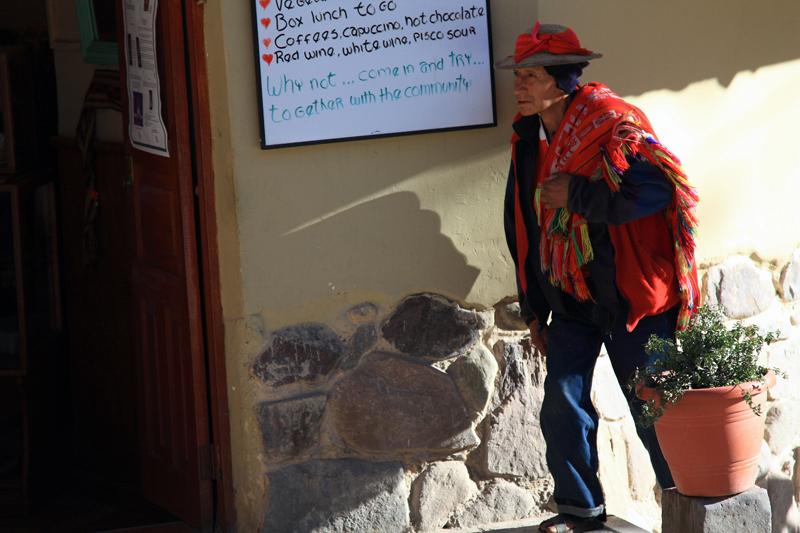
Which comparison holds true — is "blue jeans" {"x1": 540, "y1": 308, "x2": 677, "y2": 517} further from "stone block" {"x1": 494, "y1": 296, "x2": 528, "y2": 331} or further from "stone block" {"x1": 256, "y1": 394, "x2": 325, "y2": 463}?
"stone block" {"x1": 256, "y1": 394, "x2": 325, "y2": 463}

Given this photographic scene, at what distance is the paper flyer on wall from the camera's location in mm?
4605

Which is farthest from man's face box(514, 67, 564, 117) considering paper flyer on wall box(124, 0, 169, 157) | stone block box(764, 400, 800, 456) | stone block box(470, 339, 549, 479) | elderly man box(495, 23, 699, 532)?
stone block box(764, 400, 800, 456)

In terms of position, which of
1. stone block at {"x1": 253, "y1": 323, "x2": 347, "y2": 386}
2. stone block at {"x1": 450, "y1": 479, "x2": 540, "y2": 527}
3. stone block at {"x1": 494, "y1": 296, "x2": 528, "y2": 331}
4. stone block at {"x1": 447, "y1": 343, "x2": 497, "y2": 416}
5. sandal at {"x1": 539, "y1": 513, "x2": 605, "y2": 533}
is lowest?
stone block at {"x1": 450, "y1": 479, "x2": 540, "y2": 527}

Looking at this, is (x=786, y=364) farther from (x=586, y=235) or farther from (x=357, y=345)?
(x=357, y=345)

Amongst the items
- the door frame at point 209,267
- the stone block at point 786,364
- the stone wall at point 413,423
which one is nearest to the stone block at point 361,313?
the stone wall at point 413,423

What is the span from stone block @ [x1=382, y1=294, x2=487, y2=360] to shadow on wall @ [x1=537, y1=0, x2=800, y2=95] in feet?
3.35

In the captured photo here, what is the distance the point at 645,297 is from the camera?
3818 mm

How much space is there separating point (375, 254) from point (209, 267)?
62 centimetres

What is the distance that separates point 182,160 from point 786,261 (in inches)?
103

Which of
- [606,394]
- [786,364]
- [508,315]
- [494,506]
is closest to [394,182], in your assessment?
[508,315]

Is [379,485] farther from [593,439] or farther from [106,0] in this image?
[106,0]

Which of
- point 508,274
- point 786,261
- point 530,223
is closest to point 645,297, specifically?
point 530,223

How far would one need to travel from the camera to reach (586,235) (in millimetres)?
3857

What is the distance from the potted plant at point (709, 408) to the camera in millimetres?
3480
